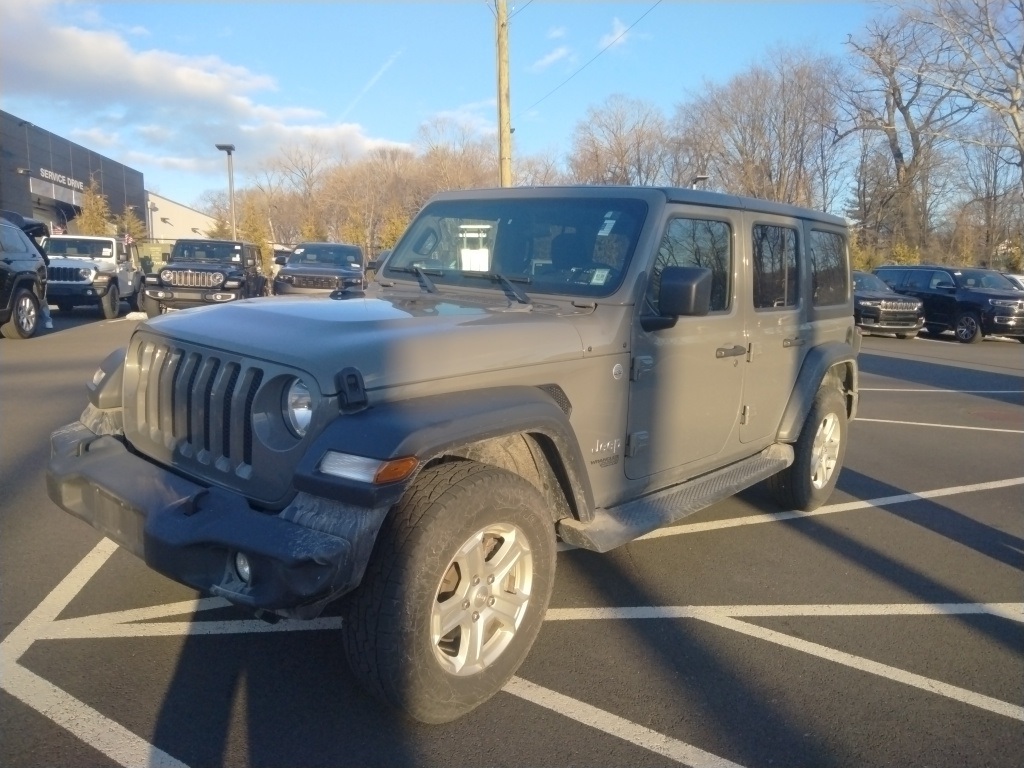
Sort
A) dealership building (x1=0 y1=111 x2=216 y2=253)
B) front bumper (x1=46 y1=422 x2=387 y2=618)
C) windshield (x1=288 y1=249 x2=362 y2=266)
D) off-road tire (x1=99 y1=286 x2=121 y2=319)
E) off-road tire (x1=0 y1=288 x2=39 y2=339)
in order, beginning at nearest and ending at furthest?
front bumper (x1=46 y1=422 x2=387 y2=618)
off-road tire (x1=0 y1=288 x2=39 y2=339)
windshield (x1=288 y1=249 x2=362 y2=266)
off-road tire (x1=99 y1=286 x2=121 y2=319)
dealership building (x1=0 y1=111 x2=216 y2=253)

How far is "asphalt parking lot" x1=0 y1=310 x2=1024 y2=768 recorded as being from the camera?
117 inches

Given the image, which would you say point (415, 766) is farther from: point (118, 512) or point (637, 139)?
point (637, 139)

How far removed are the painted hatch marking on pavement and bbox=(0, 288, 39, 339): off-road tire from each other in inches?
406

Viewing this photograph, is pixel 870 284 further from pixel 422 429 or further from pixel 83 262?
pixel 422 429

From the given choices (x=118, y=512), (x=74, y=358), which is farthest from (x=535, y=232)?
(x=74, y=358)

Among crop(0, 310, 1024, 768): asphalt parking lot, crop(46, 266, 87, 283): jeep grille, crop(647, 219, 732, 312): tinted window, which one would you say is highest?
crop(46, 266, 87, 283): jeep grille

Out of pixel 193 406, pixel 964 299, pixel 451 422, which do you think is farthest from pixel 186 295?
pixel 964 299

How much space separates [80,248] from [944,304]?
2042 centimetres

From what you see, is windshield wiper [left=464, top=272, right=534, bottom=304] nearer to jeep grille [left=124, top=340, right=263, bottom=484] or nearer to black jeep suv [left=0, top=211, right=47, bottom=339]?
jeep grille [left=124, top=340, right=263, bottom=484]

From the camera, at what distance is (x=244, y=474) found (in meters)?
3.05

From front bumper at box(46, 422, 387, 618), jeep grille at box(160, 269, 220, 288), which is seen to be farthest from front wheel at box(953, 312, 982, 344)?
front bumper at box(46, 422, 387, 618)

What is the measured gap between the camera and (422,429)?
9.18 feet

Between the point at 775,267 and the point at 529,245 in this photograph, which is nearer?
the point at 529,245

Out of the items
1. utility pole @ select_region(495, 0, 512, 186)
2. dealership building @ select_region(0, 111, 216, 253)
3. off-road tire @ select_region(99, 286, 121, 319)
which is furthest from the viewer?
dealership building @ select_region(0, 111, 216, 253)
